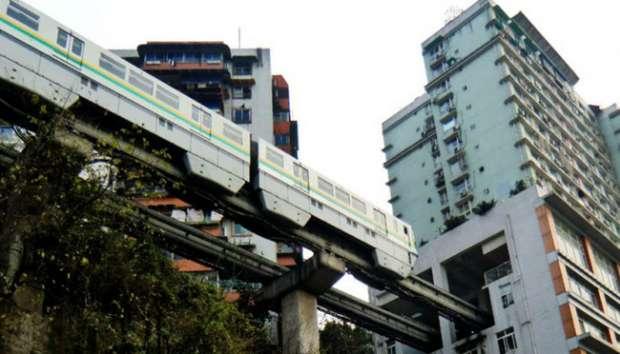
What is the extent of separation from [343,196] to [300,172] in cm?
287

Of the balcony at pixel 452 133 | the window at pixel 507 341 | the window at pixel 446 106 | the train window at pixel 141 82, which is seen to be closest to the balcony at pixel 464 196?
the balcony at pixel 452 133

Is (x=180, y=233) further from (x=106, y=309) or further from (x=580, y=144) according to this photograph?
(x=580, y=144)

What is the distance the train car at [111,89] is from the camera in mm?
23141

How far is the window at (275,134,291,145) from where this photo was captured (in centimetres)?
5416

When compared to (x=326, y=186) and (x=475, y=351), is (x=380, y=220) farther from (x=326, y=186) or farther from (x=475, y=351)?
(x=475, y=351)

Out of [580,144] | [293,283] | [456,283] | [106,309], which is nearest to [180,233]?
[293,283]

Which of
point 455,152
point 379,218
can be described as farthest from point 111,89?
point 455,152

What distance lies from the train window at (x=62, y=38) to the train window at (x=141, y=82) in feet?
8.25

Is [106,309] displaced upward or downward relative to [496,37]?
downward

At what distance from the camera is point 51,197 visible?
603 inches

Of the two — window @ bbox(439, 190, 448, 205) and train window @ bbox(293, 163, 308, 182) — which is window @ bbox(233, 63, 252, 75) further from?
train window @ bbox(293, 163, 308, 182)

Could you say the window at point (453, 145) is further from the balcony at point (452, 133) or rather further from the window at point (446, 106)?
the window at point (446, 106)

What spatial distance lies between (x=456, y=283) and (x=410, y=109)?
17.5 metres

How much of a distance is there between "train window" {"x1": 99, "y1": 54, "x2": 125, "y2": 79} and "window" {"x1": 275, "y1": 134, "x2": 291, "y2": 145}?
28237 millimetres
